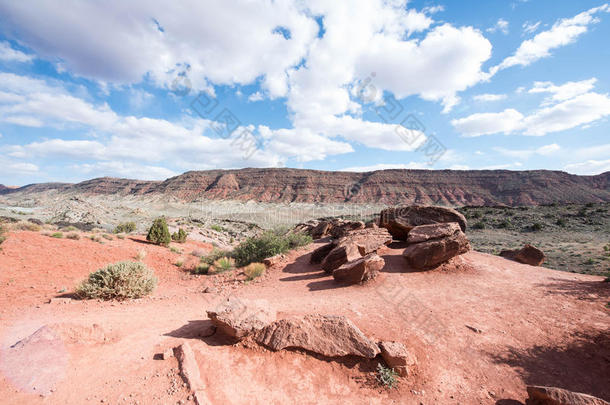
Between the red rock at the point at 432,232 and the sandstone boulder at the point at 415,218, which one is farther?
the sandstone boulder at the point at 415,218

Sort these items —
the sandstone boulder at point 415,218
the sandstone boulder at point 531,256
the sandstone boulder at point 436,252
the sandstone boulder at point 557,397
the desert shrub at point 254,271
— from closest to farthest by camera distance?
1. the sandstone boulder at point 557,397
2. the sandstone boulder at point 436,252
3. the desert shrub at point 254,271
4. the sandstone boulder at point 531,256
5. the sandstone boulder at point 415,218

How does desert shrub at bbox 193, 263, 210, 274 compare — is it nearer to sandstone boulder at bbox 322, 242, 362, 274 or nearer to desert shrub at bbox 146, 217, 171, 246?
sandstone boulder at bbox 322, 242, 362, 274

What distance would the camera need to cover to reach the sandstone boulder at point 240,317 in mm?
4156

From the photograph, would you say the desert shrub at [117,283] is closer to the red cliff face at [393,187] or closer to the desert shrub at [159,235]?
the desert shrub at [159,235]

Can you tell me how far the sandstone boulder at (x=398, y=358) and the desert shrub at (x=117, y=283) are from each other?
252 inches

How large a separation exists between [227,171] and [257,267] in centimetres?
10523

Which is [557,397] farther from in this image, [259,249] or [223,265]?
[223,265]

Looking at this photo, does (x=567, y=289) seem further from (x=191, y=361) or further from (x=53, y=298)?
(x=53, y=298)

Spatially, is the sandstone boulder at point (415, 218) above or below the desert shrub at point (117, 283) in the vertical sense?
above

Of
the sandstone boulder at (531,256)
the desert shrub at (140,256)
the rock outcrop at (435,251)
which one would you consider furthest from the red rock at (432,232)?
the desert shrub at (140,256)

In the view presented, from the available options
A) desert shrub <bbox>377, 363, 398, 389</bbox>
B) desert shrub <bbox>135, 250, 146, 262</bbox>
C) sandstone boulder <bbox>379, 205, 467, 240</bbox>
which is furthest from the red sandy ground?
desert shrub <bbox>135, 250, 146, 262</bbox>

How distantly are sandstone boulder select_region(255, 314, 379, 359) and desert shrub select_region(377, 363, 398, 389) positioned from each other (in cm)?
21

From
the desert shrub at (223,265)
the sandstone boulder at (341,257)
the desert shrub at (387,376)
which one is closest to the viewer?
the desert shrub at (387,376)

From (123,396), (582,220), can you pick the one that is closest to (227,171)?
(582,220)
